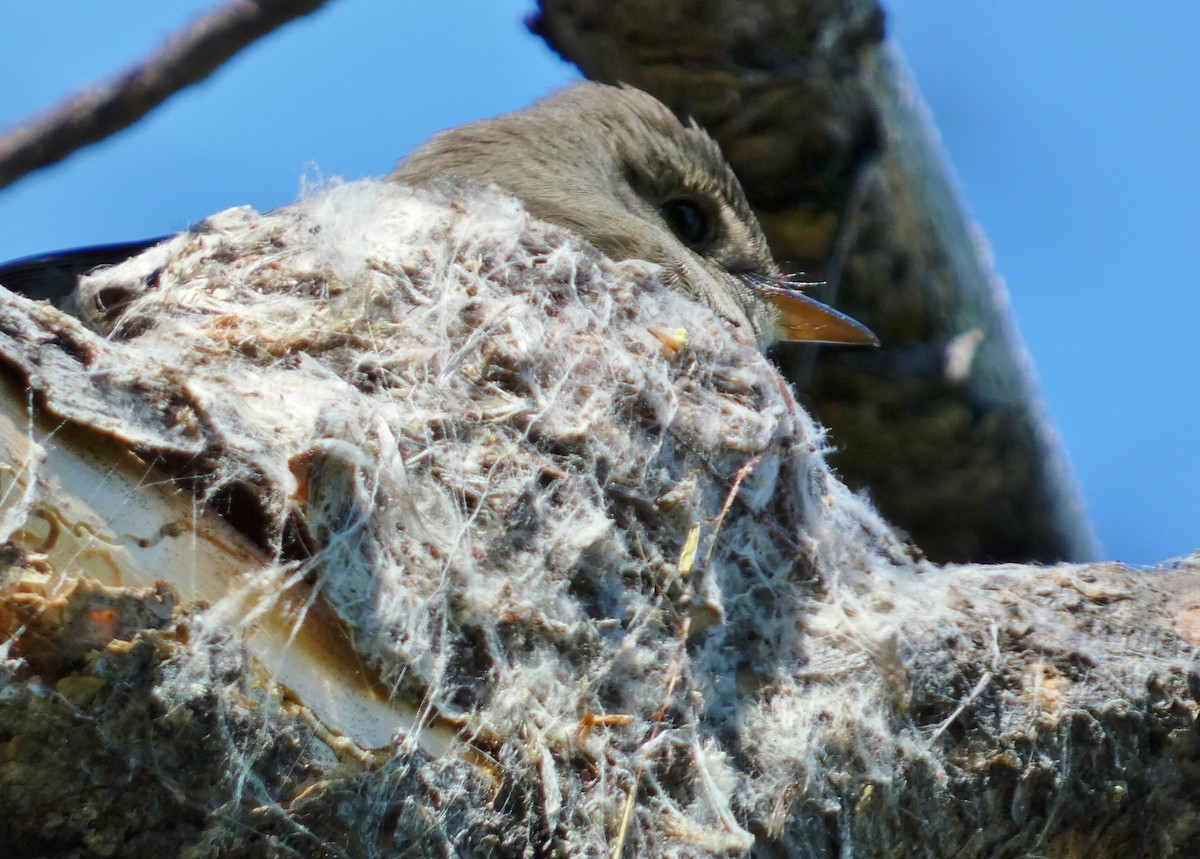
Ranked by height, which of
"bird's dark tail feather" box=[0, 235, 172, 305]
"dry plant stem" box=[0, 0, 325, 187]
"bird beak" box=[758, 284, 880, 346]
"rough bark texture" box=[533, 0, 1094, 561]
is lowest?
"bird's dark tail feather" box=[0, 235, 172, 305]

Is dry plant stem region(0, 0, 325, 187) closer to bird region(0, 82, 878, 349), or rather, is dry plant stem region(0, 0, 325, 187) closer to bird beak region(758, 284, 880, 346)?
bird region(0, 82, 878, 349)

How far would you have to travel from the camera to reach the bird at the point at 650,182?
3.56m

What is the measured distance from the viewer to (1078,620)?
2.41 m

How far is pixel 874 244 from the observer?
3.97m

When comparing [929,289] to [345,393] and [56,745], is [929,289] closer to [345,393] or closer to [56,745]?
[345,393]

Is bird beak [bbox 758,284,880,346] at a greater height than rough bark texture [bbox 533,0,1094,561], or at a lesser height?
lesser

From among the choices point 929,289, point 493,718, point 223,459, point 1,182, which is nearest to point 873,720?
point 493,718

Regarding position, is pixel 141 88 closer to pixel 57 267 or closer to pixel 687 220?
pixel 57 267

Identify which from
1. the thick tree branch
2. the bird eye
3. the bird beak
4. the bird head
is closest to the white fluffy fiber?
the thick tree branch

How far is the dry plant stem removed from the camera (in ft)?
6.49

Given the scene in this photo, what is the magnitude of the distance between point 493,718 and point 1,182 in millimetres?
1123

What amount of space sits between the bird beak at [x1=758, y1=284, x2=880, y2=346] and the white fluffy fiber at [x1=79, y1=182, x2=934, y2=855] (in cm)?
105

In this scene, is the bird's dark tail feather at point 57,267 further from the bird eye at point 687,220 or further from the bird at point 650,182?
the bird eye at point 687,220

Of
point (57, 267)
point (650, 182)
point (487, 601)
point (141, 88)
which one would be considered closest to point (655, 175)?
point (650, 182)
